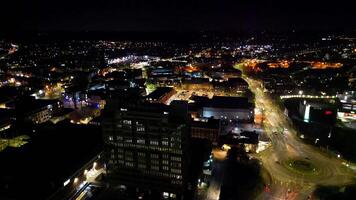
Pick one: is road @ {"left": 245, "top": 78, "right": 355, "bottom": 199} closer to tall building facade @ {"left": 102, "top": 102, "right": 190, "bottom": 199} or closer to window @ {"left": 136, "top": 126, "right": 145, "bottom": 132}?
tall building facade @ {"left": 102, "top": 102, "right": 190, "bottom": 199}

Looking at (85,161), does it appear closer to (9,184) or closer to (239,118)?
(9,184)

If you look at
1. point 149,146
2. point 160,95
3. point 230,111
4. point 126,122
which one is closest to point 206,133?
point 230,111

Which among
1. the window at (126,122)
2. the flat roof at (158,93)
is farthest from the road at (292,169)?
the flat roof at (158,93)

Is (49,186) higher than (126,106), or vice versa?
(126,106)

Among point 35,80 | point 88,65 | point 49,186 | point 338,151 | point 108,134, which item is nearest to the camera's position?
point 49,186

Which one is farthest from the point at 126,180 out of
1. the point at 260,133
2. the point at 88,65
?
the point at 88,65

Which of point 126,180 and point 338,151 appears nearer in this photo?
point 126,180
